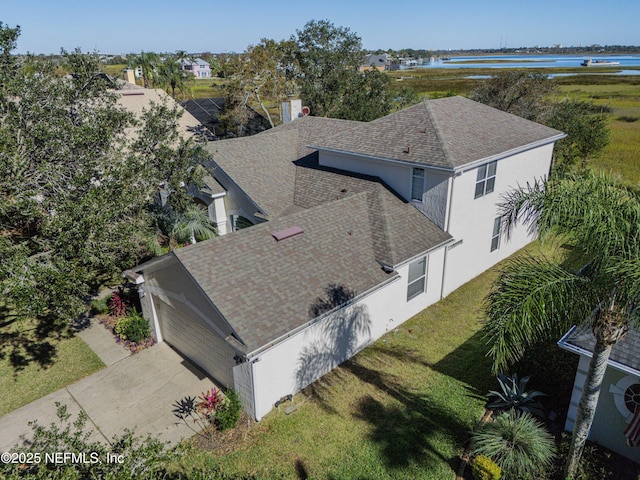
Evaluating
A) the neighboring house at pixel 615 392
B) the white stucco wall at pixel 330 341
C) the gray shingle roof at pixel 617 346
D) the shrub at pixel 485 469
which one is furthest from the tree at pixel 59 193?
the neighboring house at pixel 615 392

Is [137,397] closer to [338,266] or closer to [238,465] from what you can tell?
[238,465]

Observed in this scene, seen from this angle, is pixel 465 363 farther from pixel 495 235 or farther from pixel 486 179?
pixel 495 235

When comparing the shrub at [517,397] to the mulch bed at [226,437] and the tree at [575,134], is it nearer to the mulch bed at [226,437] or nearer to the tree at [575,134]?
the mulch bed at [226,437]

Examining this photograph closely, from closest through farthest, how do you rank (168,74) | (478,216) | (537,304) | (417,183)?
(537,304) → (417,183) → (478,216) → (168,74)

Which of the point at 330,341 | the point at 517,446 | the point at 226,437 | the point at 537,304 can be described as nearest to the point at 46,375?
the point at 226,437

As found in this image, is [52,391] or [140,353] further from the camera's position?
[140,353]

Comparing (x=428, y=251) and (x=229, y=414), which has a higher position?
(x=428, y=251)

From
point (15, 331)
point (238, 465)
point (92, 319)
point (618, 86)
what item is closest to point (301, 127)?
point (92, 319)
